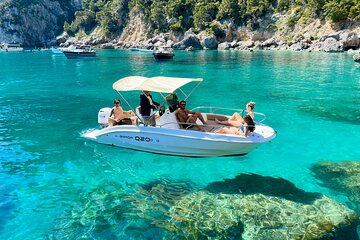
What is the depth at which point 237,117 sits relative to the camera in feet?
44.1

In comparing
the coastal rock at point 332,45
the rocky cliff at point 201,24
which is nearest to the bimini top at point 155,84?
the rocky cliff at point 201,24

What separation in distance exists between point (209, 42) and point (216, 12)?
21.2 metres

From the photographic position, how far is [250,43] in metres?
100

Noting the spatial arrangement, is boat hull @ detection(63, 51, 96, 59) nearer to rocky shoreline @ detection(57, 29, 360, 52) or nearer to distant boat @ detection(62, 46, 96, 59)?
distant boat @ detection(62, 46, 96, 59)

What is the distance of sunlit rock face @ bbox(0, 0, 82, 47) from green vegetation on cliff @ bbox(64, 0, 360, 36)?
50.2 m

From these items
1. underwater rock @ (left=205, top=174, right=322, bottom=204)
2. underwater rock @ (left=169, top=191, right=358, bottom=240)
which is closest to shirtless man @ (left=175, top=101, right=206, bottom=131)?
underwater rock @ (left=205, top=174, right=322, bottom=204)

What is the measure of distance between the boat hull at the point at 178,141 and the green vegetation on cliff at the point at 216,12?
279 feet

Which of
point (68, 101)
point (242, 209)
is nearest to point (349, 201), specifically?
point (242, 209)

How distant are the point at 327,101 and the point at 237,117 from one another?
15.3 m

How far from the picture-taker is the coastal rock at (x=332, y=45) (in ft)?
248

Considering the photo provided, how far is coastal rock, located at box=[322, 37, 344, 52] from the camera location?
75.5m

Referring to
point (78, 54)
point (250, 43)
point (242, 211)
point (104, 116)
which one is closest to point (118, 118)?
point (104, 116)

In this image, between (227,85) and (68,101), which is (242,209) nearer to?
(68,101)

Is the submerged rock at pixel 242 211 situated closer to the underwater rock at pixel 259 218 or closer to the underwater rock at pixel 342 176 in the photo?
the underwater rock at pixel 259 218
